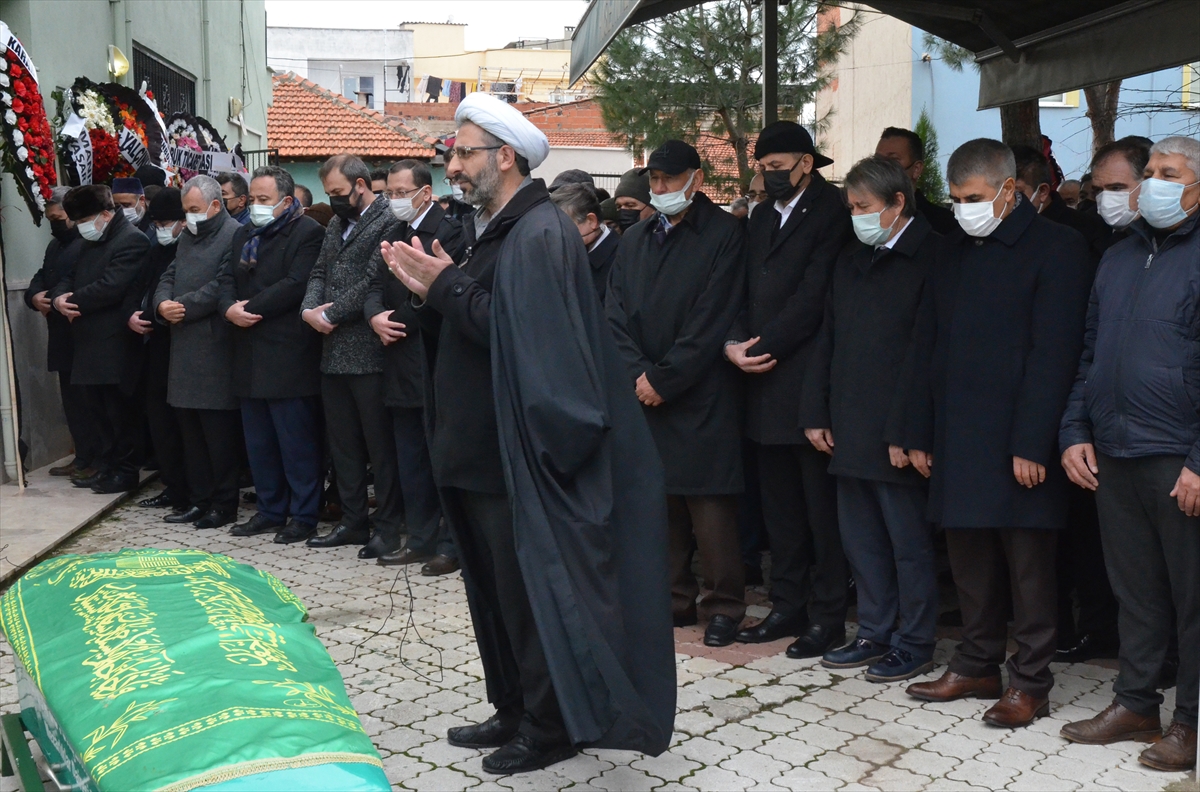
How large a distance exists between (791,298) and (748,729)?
75.5 inches

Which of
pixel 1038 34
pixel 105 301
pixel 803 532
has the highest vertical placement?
pixel 1038 34

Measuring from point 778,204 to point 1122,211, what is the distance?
1.60m

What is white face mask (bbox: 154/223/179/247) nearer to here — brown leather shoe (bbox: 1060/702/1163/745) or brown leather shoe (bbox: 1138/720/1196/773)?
brown leather shoe (bbox: 1060/702/1163/745)

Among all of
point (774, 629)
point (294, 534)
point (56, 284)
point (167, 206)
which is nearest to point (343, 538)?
point (294, 534)

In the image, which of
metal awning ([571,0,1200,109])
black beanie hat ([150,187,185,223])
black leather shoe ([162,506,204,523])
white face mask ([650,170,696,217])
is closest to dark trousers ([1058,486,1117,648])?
white face mask ([650,170,696,217])

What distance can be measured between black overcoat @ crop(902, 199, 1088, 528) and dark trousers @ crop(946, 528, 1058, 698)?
0.15 meters

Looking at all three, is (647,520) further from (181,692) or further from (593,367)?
(181,692)

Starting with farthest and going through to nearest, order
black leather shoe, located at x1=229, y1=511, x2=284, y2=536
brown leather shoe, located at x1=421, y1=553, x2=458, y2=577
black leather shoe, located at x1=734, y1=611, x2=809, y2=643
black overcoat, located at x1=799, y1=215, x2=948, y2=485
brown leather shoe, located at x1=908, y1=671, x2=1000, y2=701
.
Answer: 1. black leather shoe, located at x1=229, y1=511, x2=284, y2=536
2. brown leather shoe, located at x1=421, y1=553, x2=458, y2=577
3. black leather shoe, located at x1=734, y1=611, x2=809, y2=643
4. black overcoat, located at x1=799, y1=215, x2=948, y2=485
5. brown leather shoe, located at x1=908, y1=671, x2=1000, y2=701

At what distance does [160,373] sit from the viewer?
8.71 m

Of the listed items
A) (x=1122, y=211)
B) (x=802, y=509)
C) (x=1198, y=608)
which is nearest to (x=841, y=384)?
(x=802, y=509)

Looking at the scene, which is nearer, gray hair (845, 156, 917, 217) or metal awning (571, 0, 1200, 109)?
gray hair (845, 156, 917, 217)

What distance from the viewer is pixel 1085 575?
5395mm

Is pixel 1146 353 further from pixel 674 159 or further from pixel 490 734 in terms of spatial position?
pixel 490 734

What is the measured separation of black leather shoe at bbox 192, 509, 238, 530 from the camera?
27.3 feet
